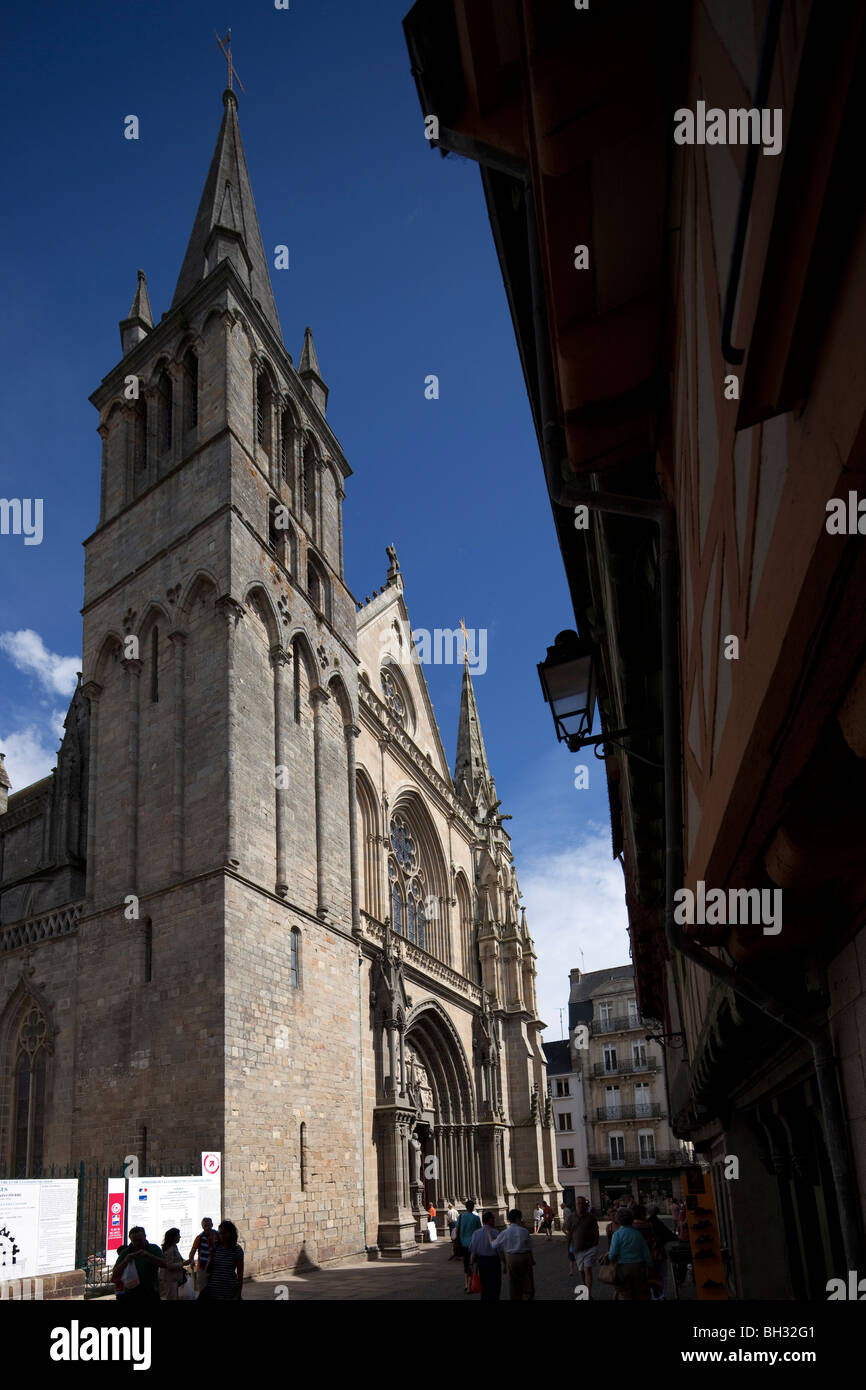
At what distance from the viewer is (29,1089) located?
66.0 feet

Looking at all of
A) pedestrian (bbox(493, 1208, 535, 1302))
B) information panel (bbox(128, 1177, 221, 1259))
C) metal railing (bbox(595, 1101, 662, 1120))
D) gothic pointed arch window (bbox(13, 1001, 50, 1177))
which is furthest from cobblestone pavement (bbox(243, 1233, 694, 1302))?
metal railing (bbox(595, 1101, 662, 1120))

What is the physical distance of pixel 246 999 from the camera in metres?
17.3

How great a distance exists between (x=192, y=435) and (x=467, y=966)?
19384 millimetres

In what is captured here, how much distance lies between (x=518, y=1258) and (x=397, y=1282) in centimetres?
730

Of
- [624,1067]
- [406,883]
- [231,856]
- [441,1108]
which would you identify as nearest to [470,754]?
[406,883]

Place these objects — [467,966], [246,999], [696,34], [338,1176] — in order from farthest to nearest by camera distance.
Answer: [467,966] → [338,1176] → [246,999] → [696,34]

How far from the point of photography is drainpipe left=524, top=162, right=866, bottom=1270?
3.53 m

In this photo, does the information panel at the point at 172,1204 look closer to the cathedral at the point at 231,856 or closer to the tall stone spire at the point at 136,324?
the cathedral at the point at 231,856

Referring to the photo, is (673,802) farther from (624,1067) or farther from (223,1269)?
(624,1067)

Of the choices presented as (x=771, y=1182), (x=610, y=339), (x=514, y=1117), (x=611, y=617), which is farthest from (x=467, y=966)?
(x=610, y=339)

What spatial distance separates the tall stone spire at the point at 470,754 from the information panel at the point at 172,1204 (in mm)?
25202

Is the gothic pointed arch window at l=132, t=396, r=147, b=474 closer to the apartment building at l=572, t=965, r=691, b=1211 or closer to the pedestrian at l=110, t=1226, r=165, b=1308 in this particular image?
the pedestrian at l=110, t=1226, r=165, b=1308

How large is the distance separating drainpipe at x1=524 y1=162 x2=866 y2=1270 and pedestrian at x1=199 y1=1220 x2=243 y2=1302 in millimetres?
6040
